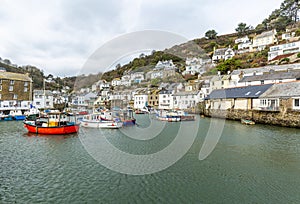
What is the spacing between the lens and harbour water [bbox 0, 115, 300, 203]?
6805 millimetres

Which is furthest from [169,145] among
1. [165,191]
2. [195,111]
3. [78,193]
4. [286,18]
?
[286,18]

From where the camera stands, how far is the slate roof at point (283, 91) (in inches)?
937

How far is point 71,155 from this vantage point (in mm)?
12039

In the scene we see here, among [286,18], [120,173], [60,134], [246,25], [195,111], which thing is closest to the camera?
[120,173]

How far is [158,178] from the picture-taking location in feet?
27.7

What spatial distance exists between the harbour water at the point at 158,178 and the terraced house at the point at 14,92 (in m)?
27.4

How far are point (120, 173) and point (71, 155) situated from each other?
4566 mm

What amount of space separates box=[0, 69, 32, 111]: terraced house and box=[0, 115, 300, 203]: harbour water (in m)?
27.4

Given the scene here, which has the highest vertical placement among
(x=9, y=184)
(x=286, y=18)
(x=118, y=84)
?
(x=286, y=18)

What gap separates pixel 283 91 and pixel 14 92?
4428 centimetres

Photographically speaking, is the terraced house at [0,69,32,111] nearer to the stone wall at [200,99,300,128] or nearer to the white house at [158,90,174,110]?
the white house at [158,90,174,110]

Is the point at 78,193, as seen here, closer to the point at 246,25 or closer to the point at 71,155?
the point at 71,155

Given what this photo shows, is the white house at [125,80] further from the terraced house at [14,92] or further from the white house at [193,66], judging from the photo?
the terraced house at [14,92]

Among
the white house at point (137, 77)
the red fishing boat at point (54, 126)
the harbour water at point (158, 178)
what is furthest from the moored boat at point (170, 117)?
the white house at point (137, 77)
